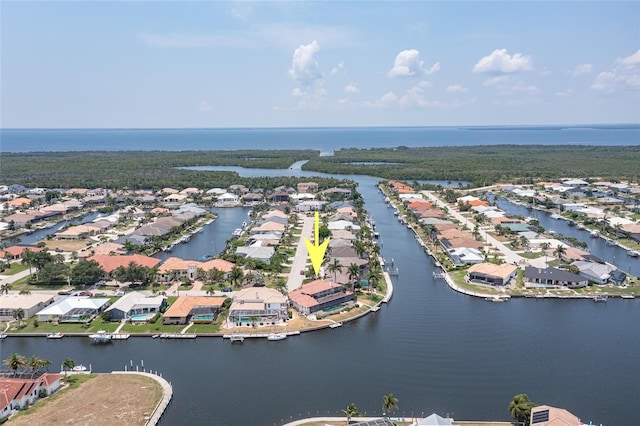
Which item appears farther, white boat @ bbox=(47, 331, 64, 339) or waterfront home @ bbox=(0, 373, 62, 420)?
white boat @ bbox=(47, 331, 64, 339)

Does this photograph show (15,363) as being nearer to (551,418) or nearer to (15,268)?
(15,268)

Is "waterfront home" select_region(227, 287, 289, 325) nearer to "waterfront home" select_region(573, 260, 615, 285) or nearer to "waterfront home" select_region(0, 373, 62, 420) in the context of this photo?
"waterfront home" select_region(0, 373, 62, 420)

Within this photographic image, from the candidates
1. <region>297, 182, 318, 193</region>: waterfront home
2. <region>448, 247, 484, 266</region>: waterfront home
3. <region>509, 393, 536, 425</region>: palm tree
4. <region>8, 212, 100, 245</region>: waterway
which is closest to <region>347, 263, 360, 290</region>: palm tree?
<region>448, 247, 484, 266</region>: waterfront home

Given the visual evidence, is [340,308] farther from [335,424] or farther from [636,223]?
[636,223]

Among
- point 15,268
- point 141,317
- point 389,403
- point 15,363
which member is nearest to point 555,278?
point 389,403

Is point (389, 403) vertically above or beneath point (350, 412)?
above

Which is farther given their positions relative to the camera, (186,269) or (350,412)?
(186,269)

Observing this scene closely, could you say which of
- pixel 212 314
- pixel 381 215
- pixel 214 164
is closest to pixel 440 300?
pixel 212 314
